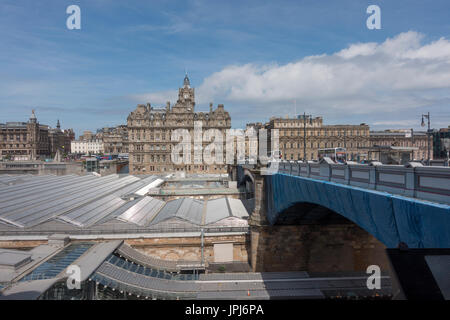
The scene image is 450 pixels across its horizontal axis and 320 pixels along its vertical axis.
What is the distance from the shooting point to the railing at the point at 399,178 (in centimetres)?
679

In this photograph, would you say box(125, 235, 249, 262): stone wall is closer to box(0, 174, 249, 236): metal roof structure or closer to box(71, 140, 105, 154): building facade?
box(0, 174, 249, 236): metal roof structure

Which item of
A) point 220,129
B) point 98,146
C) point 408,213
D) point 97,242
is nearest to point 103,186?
point 97,242

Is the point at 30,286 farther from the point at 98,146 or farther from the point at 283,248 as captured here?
the point at 98,146

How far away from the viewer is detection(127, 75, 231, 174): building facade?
252 feet

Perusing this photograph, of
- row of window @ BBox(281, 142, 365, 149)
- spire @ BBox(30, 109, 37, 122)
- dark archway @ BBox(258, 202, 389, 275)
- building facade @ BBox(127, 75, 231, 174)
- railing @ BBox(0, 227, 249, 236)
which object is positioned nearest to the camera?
dark archway @ BBox(258, 202, 389, 275)

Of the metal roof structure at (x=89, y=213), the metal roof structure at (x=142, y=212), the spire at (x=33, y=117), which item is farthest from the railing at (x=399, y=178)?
the spire at (x=33, y=117)

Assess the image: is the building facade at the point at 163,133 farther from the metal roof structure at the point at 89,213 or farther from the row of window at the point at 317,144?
the metal roof structure at the point at 89,213

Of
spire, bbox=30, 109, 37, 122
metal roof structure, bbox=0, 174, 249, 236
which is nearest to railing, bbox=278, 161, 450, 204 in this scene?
metal roof structure, bbox=0, 174, 249, 236

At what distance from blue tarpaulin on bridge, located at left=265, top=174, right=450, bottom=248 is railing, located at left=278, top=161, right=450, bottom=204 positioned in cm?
26

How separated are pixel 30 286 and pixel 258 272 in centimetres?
1738

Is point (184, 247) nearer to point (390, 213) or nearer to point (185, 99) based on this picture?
point (390, 213)

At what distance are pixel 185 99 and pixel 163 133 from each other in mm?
11680

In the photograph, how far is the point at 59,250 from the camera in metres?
23.4

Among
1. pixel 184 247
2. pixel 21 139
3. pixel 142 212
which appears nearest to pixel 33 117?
pixel 21 139
